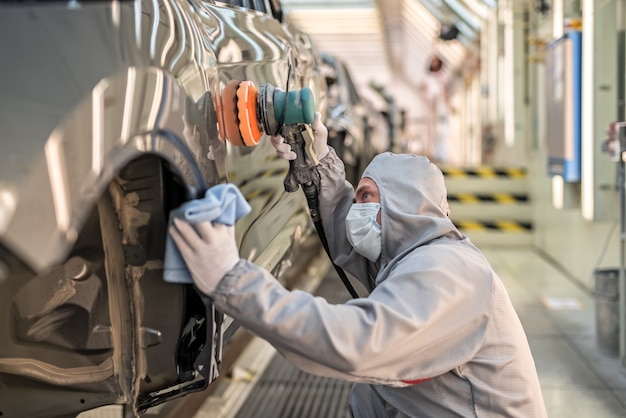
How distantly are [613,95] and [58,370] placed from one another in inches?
183

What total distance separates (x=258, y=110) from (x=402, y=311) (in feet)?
2.15

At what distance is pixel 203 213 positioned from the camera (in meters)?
1.48

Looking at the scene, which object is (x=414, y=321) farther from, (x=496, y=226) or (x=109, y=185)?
(x=496, y=226)

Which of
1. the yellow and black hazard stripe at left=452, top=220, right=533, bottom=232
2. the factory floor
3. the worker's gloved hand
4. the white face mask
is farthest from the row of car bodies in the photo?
the yellow and black hazard stripe at left=452, top=220, right=533, bottom=232

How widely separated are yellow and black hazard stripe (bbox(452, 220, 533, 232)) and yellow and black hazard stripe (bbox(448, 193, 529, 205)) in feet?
0.88

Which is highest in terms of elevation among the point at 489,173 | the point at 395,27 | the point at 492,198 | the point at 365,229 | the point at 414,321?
the point at 395,27

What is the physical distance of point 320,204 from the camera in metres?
2.41

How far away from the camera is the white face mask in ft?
6.84

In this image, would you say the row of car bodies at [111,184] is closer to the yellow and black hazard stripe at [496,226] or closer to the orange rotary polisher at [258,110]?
the orange rotary polisher at [258,110]

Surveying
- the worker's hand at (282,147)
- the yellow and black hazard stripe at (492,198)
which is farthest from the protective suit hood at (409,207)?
the yellow and black hazard stripe at (492,198)

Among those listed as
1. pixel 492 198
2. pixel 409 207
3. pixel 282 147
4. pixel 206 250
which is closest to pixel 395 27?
pixel 492 198

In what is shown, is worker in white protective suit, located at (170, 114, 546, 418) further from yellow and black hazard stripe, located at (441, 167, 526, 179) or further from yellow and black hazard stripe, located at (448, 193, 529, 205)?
yellow and black hazard stripe, located at (441, 167, 526, 179)

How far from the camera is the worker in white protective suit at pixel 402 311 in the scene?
156 cm

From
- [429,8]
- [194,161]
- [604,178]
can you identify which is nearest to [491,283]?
[194,161]
